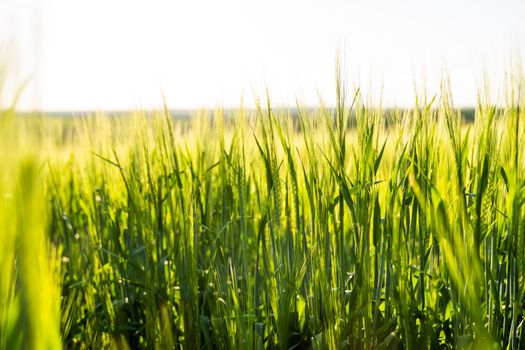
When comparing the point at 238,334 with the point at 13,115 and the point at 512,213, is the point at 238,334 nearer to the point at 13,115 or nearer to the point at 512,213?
the point at 512,213

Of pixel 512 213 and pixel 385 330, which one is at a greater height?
pixel 512 213

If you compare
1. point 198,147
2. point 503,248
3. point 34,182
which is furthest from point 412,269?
point 34,182

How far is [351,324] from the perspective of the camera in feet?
4.22

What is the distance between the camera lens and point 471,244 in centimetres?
127

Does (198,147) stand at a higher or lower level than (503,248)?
higher

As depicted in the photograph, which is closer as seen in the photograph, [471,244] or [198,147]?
[471,244]

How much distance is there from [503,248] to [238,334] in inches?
27.1

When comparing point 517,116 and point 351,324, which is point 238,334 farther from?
point 517,116

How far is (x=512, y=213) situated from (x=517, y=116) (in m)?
0.23

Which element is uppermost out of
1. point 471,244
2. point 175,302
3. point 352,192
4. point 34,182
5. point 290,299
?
point 34,182

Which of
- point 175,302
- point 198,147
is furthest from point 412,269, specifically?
point 198,147

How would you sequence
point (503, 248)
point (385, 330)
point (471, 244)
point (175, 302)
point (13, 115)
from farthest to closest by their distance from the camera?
point (175, 302) → point (503, 248) → point (385, 330) → point (471, 244) → point (13, 115)

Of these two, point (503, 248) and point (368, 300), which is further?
point (503, 248)

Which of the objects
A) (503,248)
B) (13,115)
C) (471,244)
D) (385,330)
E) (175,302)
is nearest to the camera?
(13,115)
